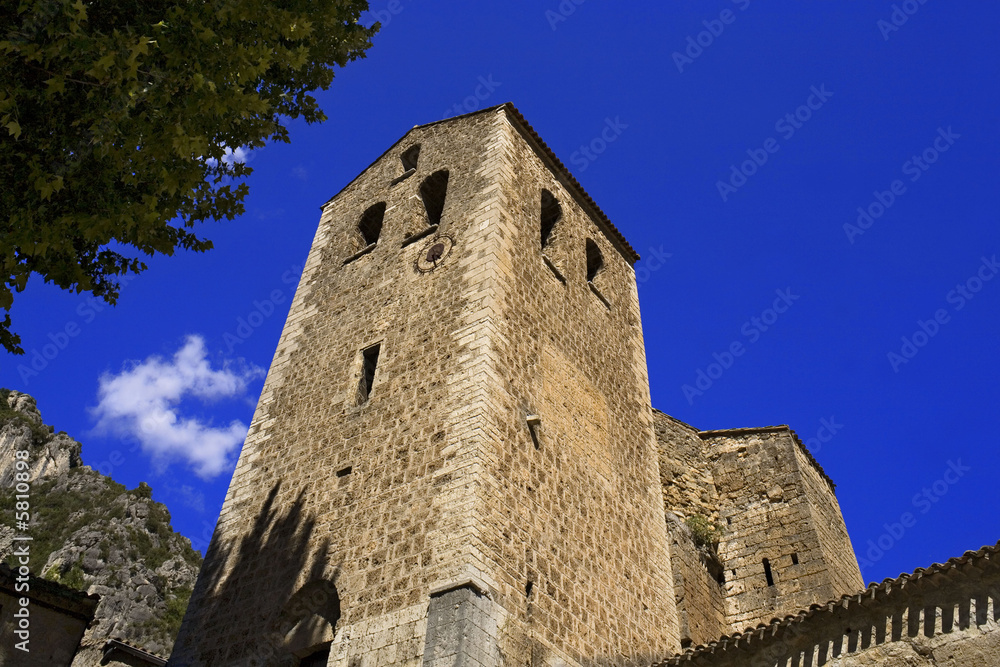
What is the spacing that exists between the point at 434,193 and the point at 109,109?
832 cm

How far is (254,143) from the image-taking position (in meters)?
6.30

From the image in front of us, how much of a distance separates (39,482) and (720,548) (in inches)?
1729

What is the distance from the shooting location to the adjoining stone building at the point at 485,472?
307 inches

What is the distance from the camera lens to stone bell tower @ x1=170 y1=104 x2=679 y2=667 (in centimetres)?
771

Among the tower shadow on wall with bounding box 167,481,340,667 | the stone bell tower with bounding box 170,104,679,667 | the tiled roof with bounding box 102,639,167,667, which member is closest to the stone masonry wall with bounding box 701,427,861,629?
the stone bell tower with bounding box 170,104,679,667

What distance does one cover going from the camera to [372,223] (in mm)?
13430

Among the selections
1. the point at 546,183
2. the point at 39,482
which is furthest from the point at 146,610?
the point at 546,183

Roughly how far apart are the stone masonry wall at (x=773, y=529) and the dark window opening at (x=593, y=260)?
414cm

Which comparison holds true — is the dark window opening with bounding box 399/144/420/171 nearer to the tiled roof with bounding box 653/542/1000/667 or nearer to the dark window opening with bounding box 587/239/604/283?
the dark window opening with bounding box 587/239/604/283

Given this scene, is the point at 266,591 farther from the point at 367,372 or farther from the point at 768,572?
the point at 768,572

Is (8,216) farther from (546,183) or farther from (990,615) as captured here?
(546,183)

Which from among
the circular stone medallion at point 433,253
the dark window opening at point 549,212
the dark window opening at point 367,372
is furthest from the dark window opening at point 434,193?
the dark window opening at point 367,372

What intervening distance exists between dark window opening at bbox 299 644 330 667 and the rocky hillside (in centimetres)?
2359

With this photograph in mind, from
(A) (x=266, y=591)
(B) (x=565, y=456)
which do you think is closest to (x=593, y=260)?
(B) (x=565, y=456)
